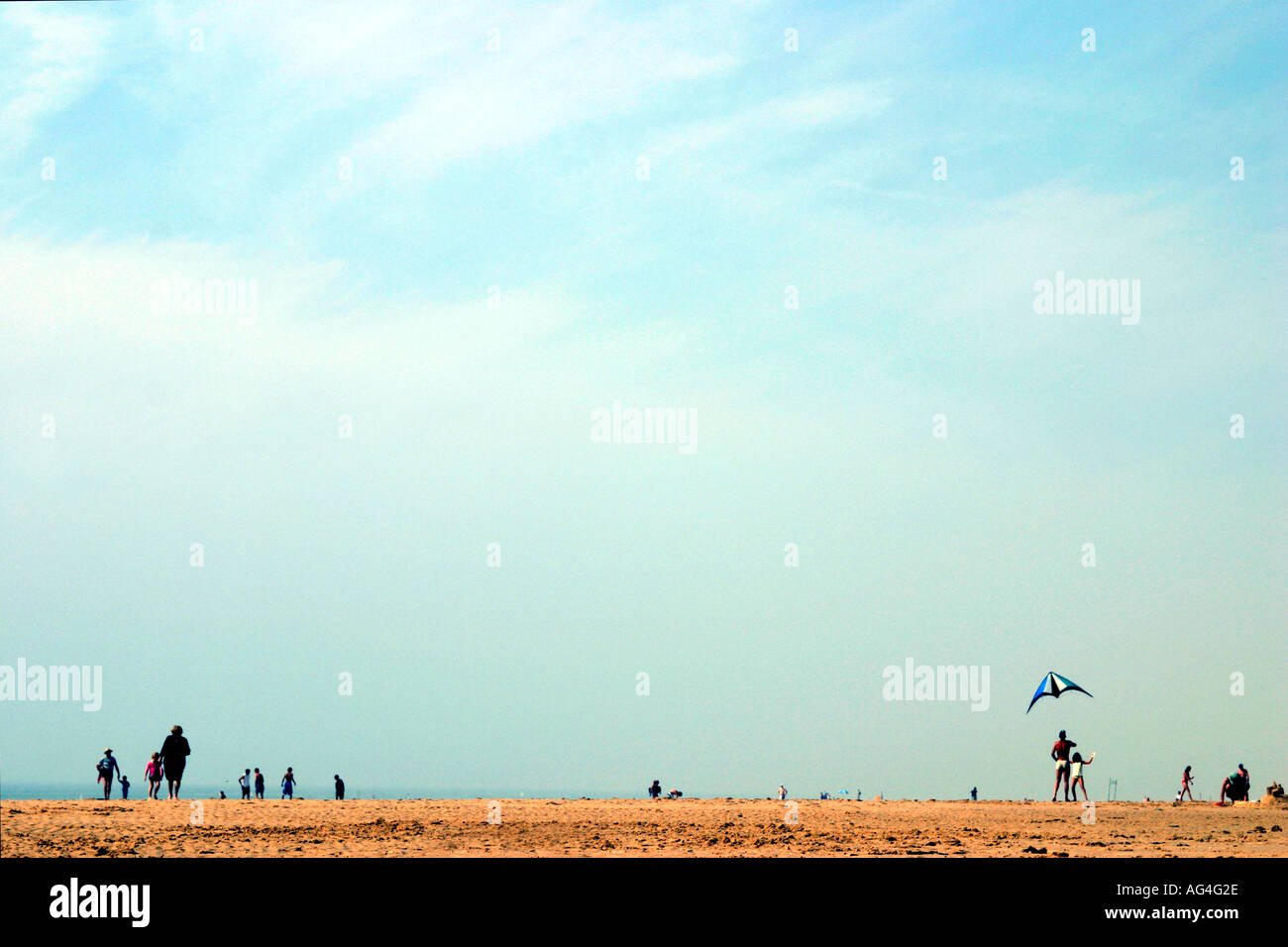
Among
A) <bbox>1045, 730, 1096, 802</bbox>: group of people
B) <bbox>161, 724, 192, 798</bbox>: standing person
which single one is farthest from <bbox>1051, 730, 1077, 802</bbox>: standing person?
<bbox>161, 724, 192, 798</bbox>: standing person

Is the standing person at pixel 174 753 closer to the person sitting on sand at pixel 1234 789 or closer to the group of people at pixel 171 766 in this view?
the group of people at pixel 171 766

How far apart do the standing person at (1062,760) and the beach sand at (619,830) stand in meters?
0.66

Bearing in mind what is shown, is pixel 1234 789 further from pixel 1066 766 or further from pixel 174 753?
pixel 174 753

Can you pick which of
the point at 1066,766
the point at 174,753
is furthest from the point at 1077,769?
the point at 174,753

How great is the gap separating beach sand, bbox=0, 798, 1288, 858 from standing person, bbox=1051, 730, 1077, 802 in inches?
26.0

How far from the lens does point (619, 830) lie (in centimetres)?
3228

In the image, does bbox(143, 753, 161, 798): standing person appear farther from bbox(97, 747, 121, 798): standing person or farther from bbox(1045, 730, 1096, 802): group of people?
bbox(1045, 730, 1096, 802): group of people

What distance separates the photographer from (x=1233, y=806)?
4375cm

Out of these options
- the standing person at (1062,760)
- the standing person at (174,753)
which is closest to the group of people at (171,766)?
the standing person at (174,753)

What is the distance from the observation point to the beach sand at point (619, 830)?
28.3 meters

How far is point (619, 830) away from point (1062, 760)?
55.5 ft
